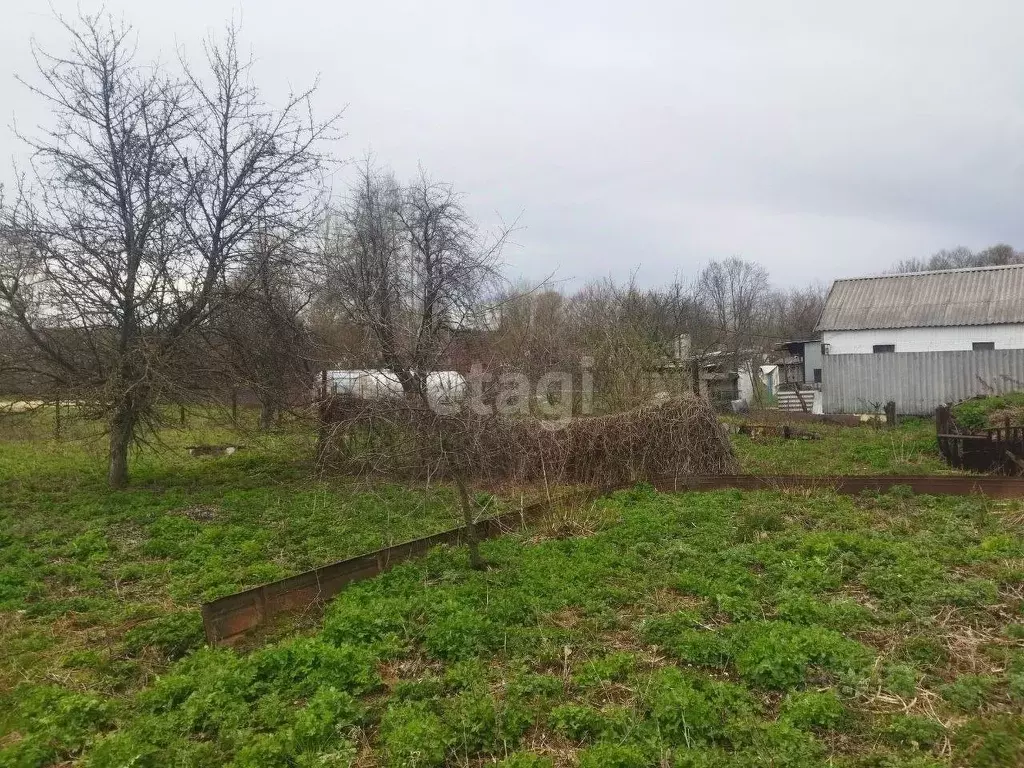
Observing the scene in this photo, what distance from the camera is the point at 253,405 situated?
1105 cm

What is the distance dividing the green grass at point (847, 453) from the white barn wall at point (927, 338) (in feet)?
25.8

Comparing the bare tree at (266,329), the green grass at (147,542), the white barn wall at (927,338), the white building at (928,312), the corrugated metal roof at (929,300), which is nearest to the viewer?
the green grass at (147,542)

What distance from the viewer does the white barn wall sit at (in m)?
20.6

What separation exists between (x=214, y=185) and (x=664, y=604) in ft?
29.3

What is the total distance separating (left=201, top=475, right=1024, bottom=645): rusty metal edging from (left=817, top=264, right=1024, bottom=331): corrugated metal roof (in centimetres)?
1619

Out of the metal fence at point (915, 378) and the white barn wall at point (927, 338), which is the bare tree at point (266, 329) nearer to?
the metal fence at point (915, 378)

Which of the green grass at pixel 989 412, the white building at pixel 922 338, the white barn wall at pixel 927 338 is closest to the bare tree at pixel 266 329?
the green grass at pixel 989 412

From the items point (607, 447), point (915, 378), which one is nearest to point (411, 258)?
point (607, 447)

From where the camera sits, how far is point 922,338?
Result: 21875 millimetres

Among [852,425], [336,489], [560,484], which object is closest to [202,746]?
[336,489]

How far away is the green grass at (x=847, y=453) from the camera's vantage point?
34.3 ft

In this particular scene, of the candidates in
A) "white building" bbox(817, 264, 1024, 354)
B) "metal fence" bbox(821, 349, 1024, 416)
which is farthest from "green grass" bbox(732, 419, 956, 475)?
"white building" bbox(817, 264, 1024, 354)

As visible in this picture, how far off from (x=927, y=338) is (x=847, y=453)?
12.7 m

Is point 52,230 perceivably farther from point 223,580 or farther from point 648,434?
point 648,434
